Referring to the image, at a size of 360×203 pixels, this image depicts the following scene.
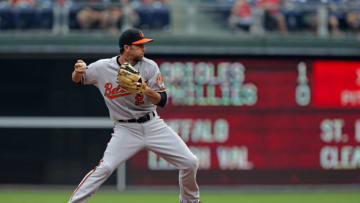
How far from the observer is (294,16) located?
11.6m

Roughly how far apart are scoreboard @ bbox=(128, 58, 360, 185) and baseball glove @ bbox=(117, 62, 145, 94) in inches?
193

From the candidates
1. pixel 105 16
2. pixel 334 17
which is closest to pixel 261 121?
pixel 334 17

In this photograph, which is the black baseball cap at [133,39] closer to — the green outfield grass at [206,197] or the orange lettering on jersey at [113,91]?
the orange lettering on jersey at [113,91]

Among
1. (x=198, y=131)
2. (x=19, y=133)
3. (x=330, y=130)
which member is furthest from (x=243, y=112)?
(x=19, y=133)

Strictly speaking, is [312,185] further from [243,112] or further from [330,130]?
[243,112]

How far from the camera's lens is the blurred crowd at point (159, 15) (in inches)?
444

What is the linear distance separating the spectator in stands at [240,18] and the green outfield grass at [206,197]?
9.50 ft

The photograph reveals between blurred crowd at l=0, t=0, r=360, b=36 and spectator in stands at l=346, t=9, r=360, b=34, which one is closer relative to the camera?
blurred crowd at l=0, t=0, r=360, b=36

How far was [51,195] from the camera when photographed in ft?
32.8

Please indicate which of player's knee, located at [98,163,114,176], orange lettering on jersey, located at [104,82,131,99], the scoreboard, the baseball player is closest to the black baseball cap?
the baseball player

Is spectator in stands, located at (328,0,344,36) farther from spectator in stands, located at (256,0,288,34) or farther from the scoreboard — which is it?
spectator in stands, located at (256,0,288,34)

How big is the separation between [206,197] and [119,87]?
385cm

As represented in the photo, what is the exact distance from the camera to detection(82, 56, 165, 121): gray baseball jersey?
21.0 feet

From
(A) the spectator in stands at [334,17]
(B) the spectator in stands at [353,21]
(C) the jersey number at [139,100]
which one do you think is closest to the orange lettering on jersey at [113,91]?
(C) the jersey number at [139,100]
